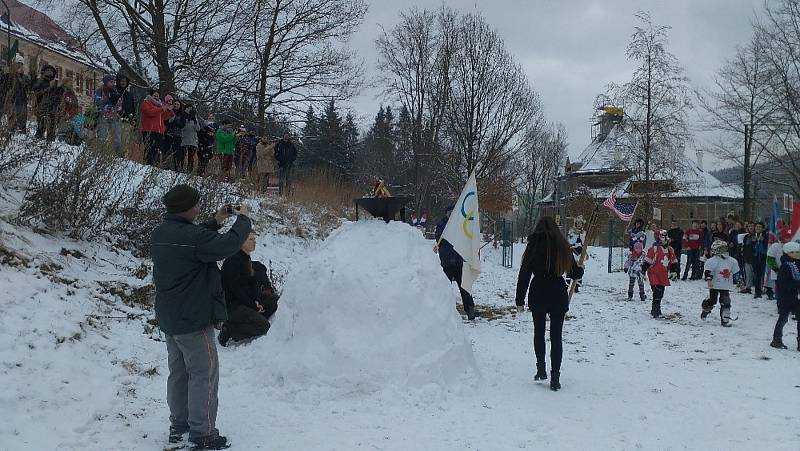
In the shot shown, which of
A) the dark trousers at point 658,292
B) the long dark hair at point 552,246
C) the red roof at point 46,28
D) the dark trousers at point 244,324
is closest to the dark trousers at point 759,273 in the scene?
the dark trousers at point 658,292

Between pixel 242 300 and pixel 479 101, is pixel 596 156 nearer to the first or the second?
pixel 479 101

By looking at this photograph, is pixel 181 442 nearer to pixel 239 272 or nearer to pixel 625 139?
pixel 239 272

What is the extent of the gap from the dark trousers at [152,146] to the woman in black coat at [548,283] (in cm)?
749

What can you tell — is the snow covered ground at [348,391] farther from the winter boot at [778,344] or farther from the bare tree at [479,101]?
the bare tree at [479,101]

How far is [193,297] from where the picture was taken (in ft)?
13.6

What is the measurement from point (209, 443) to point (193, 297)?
107cm

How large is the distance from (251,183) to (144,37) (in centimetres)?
662

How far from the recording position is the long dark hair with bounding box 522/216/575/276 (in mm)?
6270

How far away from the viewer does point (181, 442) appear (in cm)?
432

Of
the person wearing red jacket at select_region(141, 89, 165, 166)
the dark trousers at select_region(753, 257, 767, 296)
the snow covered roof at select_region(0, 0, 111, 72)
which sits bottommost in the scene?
the dark trousers at select_region(753, 257, 767, 296)

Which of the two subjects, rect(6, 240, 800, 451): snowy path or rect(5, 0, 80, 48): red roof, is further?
rect(5, 0, 80, 48): red roof

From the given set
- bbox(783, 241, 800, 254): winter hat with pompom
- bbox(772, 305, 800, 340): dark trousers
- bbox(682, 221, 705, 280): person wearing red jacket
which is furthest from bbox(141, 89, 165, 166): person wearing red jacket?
bbox(682, 221, 705, 280): person wearing red jacket

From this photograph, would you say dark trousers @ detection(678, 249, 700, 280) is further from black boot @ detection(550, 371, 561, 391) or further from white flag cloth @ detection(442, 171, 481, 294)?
black boot @ detection(550, 371, 561, 391)

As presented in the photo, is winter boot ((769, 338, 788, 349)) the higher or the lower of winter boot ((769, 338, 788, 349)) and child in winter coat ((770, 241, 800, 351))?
the lower
